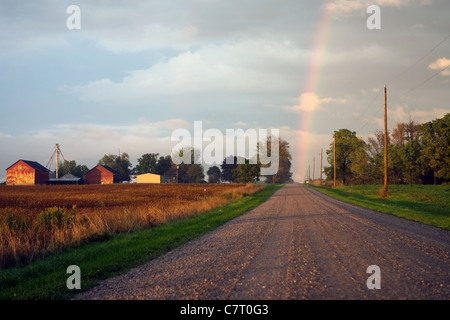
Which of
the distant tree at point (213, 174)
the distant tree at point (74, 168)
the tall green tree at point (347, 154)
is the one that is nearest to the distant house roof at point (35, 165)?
the distant tree at point (74, 168)

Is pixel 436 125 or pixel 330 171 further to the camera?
pixel 330 171

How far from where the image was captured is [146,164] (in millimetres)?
147875

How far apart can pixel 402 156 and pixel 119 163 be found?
11499 cm

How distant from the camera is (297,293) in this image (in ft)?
18.5

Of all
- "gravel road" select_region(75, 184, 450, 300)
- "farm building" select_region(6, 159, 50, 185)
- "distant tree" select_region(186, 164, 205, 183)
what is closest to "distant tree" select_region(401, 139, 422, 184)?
"gravel road" select_region(75, 184, 450, 300)

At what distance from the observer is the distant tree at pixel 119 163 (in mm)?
140875

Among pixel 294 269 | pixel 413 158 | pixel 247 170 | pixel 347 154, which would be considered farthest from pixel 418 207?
pixel 347 154

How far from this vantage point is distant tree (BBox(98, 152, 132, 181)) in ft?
462

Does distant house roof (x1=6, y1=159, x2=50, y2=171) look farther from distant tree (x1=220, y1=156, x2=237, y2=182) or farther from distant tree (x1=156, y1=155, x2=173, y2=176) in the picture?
distant tree (x1=220, y1=156, x2=237, y2=182)

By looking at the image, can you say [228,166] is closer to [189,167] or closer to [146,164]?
[189,167]

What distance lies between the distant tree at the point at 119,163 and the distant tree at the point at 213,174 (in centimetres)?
4477
